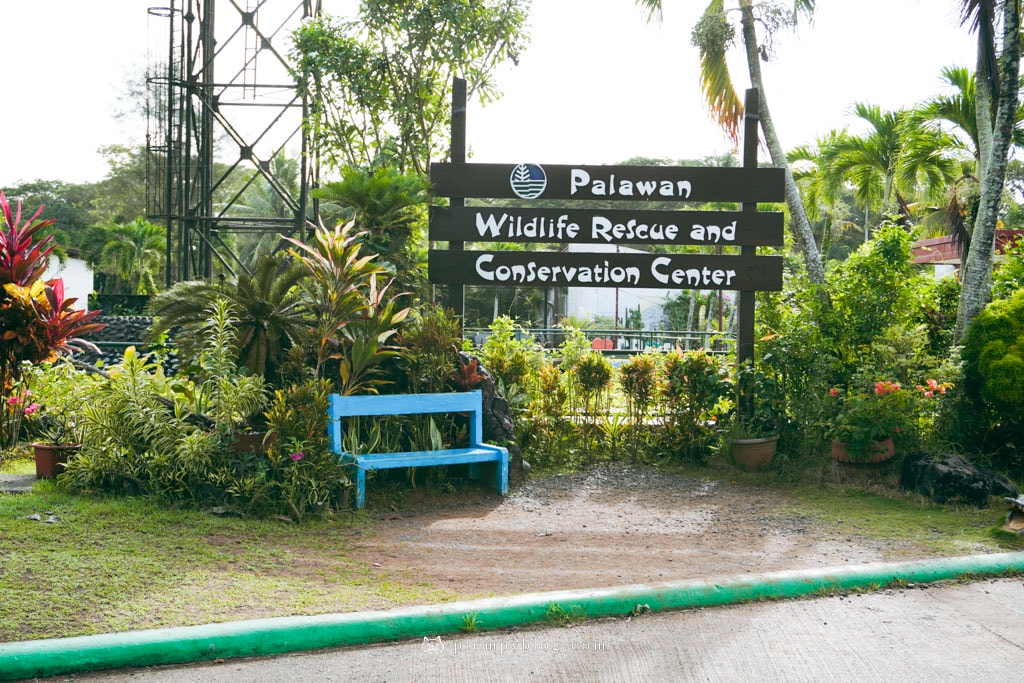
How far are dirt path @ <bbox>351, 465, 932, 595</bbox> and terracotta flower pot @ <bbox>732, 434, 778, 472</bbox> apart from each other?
33.2 inches

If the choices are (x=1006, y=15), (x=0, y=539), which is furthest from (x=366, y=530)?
(x=1006, y=15)

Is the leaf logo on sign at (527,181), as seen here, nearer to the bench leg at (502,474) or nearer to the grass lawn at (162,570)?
the bench leg at (502,474)

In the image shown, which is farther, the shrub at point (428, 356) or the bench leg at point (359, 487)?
the shrub at point (428, 356)

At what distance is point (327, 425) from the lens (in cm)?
690

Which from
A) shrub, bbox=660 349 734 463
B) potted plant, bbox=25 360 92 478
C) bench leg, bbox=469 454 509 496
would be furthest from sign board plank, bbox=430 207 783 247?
potted plant, bbox=25 360 92 478

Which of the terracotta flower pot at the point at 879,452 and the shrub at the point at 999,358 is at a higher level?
the shrub at the point at 999,358

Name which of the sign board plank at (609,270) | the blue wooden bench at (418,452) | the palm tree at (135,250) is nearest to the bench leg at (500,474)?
the blue wooden bench at (418,452)

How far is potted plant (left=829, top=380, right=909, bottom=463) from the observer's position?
311 inches

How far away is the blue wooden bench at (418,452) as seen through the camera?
6918 millimetres

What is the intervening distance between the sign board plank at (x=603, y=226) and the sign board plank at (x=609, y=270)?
0.61ft

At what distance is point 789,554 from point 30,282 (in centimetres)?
698

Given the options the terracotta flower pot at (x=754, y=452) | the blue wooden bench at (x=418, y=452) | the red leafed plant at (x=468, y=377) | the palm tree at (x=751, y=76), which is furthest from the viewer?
the palm tree at (x=751, y=76)

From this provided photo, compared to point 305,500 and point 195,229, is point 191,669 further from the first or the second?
point 195,229

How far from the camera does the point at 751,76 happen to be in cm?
1279
